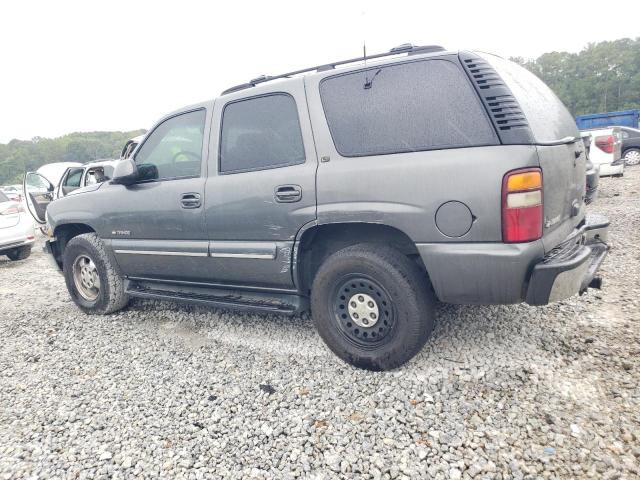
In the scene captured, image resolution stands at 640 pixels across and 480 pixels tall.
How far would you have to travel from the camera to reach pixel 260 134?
3.02m

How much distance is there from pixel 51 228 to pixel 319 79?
3390 millimetres

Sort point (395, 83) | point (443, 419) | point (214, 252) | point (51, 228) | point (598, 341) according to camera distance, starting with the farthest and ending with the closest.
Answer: point (51, 228)
point (214, 252)
point (598, 341)
point (395, 83)
point (443, 419)

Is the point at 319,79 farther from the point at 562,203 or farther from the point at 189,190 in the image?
the point at 562,203

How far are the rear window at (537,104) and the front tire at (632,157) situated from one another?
14.3 m

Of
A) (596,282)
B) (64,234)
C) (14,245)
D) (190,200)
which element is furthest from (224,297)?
(14,245)

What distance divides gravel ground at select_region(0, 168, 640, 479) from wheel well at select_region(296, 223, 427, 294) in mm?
636

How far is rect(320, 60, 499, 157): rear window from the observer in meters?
2.28

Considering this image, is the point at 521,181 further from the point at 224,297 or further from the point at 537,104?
the point at 224,297

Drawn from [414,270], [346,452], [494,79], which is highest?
[494,79]

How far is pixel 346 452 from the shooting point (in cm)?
202

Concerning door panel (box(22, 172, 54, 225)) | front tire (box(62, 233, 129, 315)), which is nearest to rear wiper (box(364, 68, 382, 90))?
front tire (box(62, 233, 129, 315))

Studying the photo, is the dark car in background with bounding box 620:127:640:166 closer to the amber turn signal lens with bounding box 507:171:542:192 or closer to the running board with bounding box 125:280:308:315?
the amber turn signal lens with bounding box 507:171:542:192

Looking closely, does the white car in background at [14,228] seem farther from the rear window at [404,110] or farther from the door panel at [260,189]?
the rear window at [404,110]

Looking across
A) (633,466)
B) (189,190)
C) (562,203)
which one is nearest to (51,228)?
(189,190)
